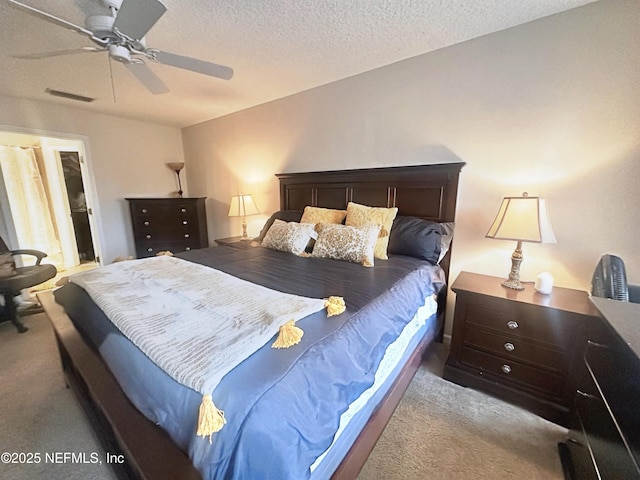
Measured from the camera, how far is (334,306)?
122 cm

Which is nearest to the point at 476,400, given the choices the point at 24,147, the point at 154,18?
the point at 154,18

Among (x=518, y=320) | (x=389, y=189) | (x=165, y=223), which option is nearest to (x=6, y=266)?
(x=165, y=223)

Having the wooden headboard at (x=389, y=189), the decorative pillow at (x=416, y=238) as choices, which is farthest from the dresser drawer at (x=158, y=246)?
the decorative pillow at (x=416, y=238)

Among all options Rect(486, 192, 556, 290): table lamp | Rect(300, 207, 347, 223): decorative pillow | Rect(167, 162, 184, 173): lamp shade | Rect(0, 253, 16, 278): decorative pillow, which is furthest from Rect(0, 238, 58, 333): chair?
Rect(486, 192, 556, 290): table lamp

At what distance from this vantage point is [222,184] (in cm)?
418

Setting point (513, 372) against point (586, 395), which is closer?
point (586, 395)

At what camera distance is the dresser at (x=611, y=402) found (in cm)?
Answer: 79

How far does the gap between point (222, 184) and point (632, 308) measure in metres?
4.30

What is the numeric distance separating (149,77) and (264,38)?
4.36 feet

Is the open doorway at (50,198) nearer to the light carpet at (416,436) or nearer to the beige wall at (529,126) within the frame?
the light carpet at (416,436)

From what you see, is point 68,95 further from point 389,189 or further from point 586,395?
point 586,395

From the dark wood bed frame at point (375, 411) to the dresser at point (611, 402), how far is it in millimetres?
788

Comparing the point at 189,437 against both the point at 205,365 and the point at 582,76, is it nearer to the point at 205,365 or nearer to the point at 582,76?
the point at 205,365

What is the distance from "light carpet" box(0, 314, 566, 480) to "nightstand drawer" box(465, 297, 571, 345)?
19.1 inches
